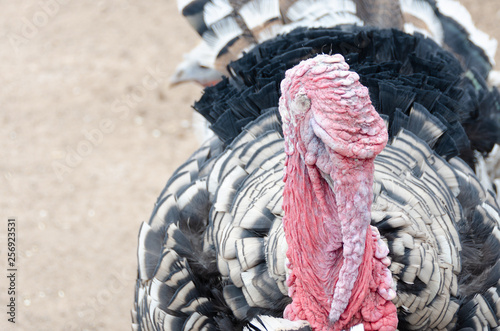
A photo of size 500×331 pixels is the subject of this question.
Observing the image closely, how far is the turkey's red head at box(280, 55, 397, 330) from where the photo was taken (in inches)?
A: 80.1

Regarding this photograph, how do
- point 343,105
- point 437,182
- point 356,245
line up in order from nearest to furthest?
point 343,105 < point 356,245 < point 437,182

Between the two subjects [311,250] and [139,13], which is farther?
[139,13]

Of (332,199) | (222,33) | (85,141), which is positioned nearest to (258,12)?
(222,33)

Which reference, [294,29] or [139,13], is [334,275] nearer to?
[294,29]

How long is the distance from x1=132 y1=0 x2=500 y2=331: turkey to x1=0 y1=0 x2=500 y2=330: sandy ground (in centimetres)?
186

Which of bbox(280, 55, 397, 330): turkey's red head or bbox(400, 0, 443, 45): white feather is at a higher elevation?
bbox(280, 55, 397, 330): turkey's red head

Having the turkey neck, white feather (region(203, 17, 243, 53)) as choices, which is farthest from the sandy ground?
the turkey neck

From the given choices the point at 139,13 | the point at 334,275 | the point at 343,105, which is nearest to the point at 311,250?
the point at 334,275

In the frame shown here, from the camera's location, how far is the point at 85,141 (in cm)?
605

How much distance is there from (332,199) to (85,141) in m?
4.29

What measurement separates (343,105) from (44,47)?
19.6 ft

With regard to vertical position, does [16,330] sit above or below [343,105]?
below

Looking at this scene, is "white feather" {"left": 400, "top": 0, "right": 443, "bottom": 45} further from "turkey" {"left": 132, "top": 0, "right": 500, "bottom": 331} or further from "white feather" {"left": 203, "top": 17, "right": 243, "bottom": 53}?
"white feather" {"left": 203, "top": 17, "right": 243, "bottom": 53}

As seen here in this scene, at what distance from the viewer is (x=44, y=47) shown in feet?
23.4
